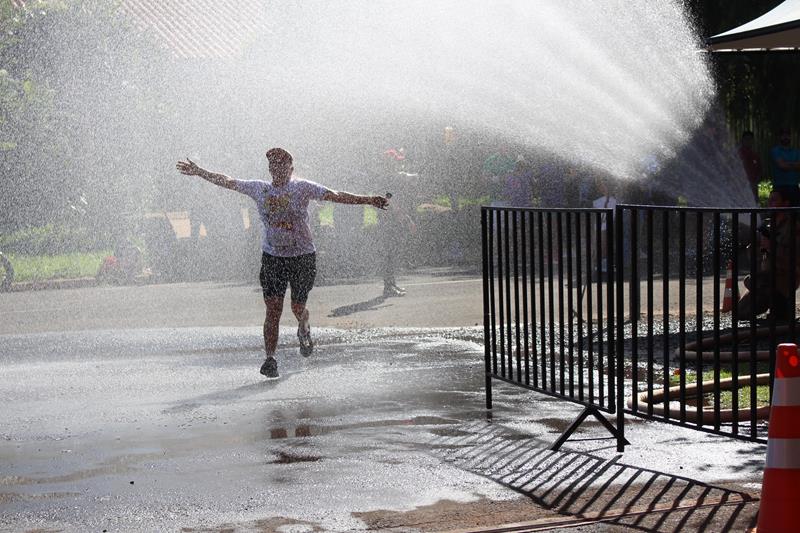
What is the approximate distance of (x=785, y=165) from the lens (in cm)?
1675

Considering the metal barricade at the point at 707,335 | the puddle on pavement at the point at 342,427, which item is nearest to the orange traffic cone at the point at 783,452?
the metal barricade at the point at 707,335

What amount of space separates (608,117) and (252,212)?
765cm

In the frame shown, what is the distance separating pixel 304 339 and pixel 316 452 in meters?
3.91

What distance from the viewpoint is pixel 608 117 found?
15.3 m

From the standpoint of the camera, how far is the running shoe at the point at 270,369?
10273 mm

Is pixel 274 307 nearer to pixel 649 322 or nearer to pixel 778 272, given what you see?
pixel 649 322

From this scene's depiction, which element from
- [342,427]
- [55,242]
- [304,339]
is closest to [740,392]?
[342,427]

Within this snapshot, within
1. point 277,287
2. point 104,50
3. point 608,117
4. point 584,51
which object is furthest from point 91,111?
point 277,287

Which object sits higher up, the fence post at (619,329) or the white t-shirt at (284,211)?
the white t-shirt at (284,211)

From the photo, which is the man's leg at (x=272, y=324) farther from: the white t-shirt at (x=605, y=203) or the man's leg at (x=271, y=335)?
the white t-shirt at (x=605, y=203)

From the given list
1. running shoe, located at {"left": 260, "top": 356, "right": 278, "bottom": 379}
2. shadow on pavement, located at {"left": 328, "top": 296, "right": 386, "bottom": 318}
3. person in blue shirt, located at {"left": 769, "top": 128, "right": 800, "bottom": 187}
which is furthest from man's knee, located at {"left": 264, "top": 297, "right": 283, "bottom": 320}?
person in blue shirt, located at {"left": 769, "top": 128, "right": 800, "bottom": 187}

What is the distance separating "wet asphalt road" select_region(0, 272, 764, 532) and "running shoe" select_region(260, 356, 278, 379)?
6.3 inches

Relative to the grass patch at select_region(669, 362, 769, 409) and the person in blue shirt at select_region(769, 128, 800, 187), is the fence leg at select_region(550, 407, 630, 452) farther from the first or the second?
the person in blue shirt at select_region(769, 128, 800, 187)

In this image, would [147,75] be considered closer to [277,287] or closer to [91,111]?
[91,111]
